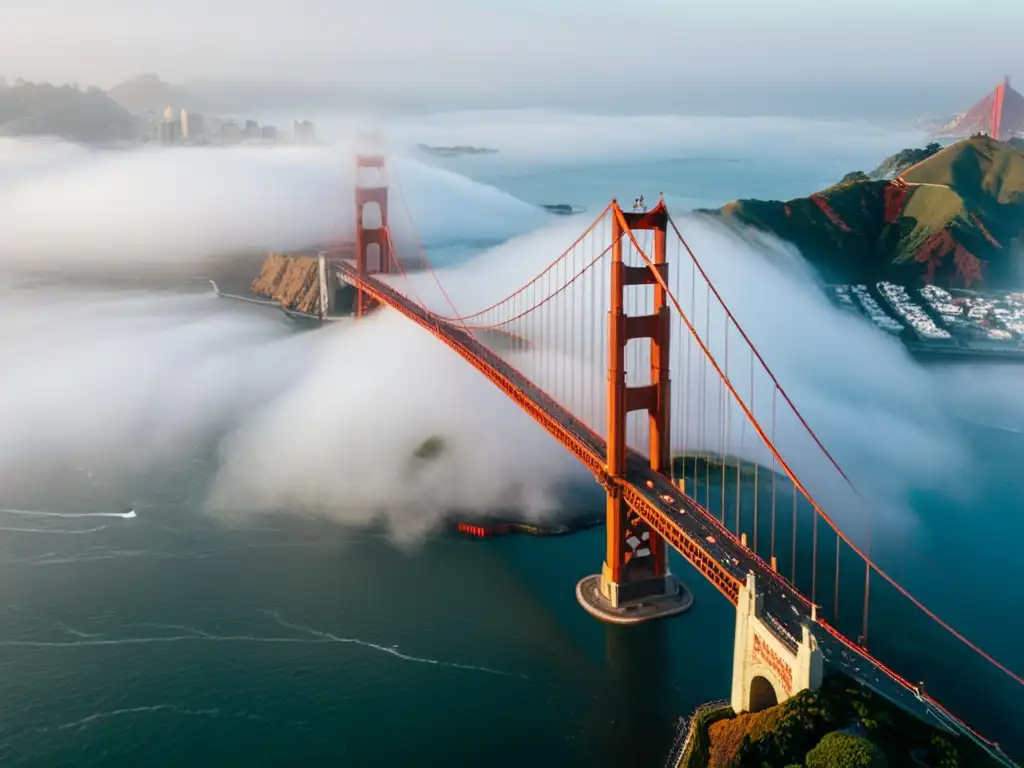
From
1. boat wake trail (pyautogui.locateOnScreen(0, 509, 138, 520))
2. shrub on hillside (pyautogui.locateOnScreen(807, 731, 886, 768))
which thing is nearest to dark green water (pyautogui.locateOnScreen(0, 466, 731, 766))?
boat wake trail (pyautogui.locateOnScreen(0, 509, 138, 520))

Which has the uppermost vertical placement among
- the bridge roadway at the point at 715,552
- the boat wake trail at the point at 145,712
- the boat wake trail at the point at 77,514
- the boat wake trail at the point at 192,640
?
the bridge roadway at the point at 715,552

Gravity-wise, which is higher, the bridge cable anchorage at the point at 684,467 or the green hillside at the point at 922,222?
the green hillside at the point at 922,222

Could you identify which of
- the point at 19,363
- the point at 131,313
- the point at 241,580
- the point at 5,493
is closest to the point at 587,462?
the point at 241,580

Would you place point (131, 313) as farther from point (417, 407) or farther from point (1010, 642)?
point (1010, 642)

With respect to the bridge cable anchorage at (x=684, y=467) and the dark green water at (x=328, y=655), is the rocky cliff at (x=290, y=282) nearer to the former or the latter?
the bridge cable anchorage at (x=684, y=467)

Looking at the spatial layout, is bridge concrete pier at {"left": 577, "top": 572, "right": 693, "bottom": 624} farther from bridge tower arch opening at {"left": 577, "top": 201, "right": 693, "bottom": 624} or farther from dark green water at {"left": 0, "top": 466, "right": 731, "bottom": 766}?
dark green water at {"left": 0, "top": 466, "right": 731, "bottom": 766}

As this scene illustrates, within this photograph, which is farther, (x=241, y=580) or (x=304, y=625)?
(x=241, y=580)

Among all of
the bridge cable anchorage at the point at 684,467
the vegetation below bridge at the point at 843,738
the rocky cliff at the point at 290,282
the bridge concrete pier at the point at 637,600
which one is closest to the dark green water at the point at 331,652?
the bridge concrete pier at the point at 637,600
